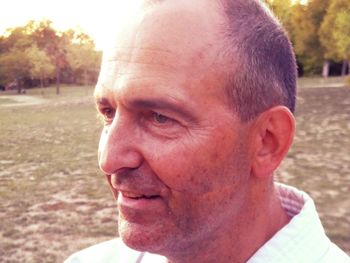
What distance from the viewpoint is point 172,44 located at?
4.67 feet

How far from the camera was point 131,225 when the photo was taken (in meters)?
1.45

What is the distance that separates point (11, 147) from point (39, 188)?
15.2 feet

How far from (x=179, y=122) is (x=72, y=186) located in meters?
6.58

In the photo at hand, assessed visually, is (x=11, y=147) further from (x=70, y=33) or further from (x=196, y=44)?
(x=70, y=33)

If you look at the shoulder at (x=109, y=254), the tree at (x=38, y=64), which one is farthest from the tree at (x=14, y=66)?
the shoulder at (x=109, y=254)

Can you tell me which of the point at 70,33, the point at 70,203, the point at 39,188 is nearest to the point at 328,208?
the point at 70,203


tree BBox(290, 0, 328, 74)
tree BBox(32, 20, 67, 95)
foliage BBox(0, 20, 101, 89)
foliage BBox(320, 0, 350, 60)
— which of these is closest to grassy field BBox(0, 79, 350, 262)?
foliage BBox(320, 0, 350, 60)

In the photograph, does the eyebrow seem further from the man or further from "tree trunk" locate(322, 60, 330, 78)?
"tree trunk" locate(322, 60, 330, 78)

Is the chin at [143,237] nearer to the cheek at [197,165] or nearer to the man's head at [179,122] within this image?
the man's head at [179,122]

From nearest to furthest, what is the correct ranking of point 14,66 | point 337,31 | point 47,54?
point 337,31 → point 14,66 → point 47,54

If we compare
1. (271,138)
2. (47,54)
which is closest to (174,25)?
(271,138)

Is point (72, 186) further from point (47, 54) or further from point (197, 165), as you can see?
point (47, 54)

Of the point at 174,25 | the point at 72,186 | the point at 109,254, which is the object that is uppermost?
the point at 174,25

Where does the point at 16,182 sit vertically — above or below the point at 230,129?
below
